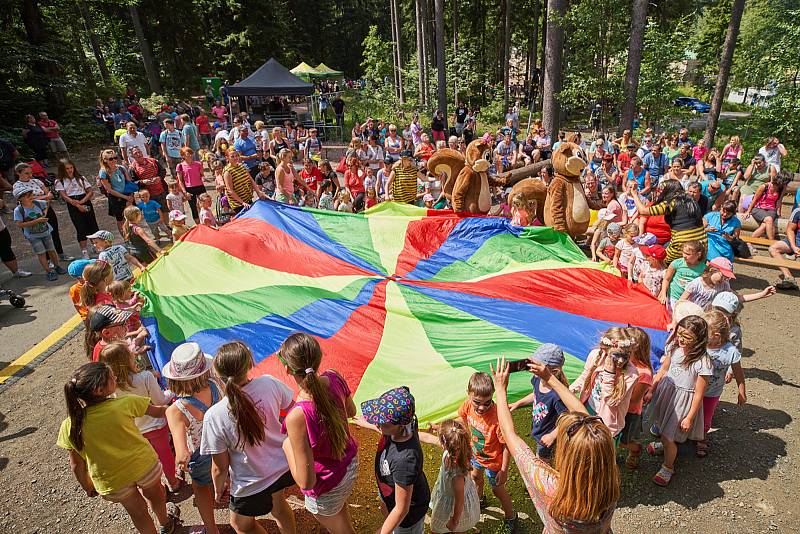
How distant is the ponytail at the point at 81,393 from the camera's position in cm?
270

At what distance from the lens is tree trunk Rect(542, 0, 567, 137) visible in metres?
11.6

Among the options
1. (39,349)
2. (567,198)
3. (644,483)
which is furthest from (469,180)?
(39,349)

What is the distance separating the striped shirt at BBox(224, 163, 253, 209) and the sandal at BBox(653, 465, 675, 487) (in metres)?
6.71

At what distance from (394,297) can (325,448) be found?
252 cm

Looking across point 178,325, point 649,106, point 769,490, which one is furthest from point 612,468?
point 649,106

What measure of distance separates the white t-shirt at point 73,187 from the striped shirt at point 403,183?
5064 mm

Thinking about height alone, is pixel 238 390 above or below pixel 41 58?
below

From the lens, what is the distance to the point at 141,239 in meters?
6.51

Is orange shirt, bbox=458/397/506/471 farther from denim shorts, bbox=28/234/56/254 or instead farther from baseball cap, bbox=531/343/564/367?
denim shorts, bbox=28/234/56/254

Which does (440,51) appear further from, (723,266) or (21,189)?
(723,266)

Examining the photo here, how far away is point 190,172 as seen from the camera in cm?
875

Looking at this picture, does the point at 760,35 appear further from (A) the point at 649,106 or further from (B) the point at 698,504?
(B) the point at 698,504

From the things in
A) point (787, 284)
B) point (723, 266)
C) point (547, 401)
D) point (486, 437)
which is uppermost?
point (723, 266)

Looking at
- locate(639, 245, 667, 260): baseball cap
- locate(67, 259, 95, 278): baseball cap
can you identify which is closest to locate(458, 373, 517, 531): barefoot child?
locate(639, 245, 667, 260): baseball cap
